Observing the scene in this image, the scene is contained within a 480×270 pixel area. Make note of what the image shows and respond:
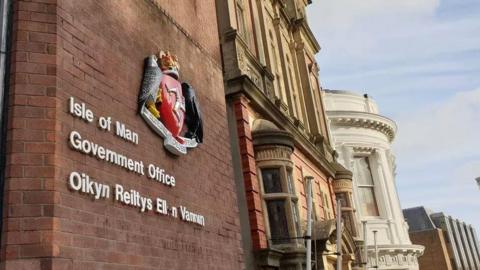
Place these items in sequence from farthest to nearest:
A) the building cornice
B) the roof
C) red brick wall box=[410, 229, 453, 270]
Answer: the roof < red brick wall box=[410, 229, 453, 270] < the building cornice

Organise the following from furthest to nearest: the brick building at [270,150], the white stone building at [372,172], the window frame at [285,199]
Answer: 1. the white stone building at [372,172]
2. the window frame at [285,199]
3. the brick building at [270,150]

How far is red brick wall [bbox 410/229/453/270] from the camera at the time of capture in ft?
173

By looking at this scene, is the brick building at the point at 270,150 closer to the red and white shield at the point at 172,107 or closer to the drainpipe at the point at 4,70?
the red and white shield at the point at 172,107

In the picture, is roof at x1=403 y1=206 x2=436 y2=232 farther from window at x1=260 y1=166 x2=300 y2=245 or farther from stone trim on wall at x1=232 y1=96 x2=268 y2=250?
stone trim on wall at x1=232 y1=96 x2=268 y2=250

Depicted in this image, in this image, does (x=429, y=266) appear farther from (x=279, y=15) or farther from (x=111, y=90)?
(x=111, y=90)

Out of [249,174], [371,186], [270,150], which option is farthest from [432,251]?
[249,174]

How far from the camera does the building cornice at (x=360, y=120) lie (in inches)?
1147

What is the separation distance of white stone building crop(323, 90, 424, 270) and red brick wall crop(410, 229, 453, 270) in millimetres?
26113

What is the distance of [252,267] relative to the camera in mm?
11180

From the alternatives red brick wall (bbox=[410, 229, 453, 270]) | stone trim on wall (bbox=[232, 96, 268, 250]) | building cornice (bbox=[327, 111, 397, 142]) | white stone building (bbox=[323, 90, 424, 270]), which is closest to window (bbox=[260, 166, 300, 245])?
stone trim on wall (bbox=[232, 96, 268, 250])

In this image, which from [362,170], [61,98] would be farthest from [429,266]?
[61,98]

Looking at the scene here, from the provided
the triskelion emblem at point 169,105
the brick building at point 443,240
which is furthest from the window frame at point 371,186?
the brick building at point 443,240

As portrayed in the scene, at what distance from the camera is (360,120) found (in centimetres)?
2961

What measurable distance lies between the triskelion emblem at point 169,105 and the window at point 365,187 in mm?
21002
